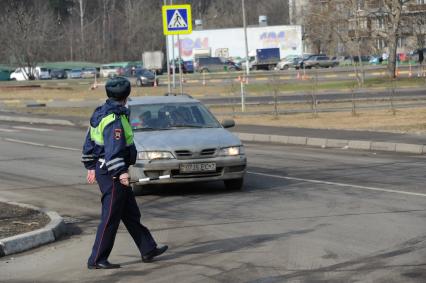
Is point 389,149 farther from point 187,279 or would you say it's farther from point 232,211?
point 187,279

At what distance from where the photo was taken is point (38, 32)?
97.4 feet

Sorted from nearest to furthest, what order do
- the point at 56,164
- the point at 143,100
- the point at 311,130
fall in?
the point at 143,100
the point at 56,164
the point at 311,130

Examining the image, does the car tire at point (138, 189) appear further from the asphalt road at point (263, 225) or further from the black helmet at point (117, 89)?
the black helmet at point (117, 89)

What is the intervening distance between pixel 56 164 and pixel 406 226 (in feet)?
30.1

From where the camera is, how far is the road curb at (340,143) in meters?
17.5

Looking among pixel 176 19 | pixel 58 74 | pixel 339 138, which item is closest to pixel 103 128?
pixel 339 138

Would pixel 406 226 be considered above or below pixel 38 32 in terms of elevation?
below

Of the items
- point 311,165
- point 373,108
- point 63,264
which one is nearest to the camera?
point 63,264

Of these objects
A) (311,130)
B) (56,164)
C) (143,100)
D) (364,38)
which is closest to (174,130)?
(143,100)

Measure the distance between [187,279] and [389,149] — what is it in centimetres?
1211

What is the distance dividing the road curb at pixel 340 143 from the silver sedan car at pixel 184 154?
673 centimetres

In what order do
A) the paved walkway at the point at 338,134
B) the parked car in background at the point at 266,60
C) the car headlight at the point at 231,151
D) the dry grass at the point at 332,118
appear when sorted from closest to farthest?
the car headlight at the point at 231,151
the paved walkway at the point at 338,134
the dry grass at the point at 332,118
the parked car in background at the point at 266,60

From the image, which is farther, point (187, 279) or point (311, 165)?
point (311, 165)

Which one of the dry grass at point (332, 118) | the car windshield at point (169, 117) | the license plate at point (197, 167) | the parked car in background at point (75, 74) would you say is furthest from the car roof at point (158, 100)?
the parked car in background at point (75, 74)
